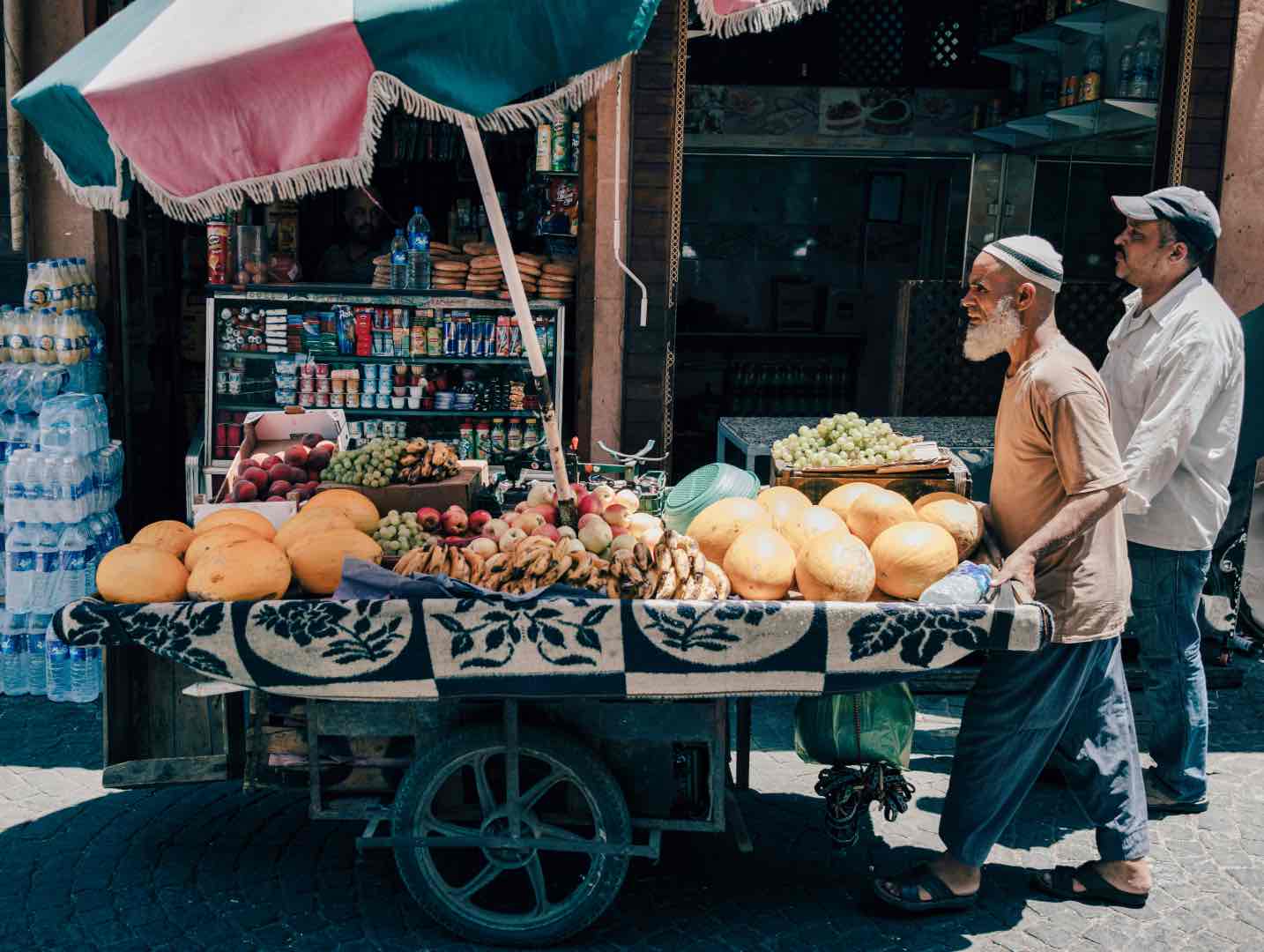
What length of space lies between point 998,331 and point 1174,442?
1.09 m

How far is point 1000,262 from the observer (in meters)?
3.82

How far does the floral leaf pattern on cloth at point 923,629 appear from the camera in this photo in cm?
360

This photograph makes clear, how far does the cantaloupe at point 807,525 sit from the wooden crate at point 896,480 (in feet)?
2.26

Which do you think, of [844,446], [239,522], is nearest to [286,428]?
[239,522]

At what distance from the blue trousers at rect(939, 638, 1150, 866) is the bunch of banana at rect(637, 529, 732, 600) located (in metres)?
0.91

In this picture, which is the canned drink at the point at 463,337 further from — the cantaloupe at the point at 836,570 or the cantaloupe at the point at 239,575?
the cantaloupe at the point at 836,570

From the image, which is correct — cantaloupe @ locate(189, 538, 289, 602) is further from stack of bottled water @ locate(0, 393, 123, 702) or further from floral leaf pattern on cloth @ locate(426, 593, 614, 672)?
stack of bottled water @ locate(0, 393, 123, 702)

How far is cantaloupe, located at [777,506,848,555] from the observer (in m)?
4.05

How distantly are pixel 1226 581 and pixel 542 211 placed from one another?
4.27 metres

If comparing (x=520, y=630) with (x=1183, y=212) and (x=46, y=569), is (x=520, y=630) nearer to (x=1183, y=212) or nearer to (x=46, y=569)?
(x=1183, y=212)

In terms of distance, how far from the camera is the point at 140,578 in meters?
3.69

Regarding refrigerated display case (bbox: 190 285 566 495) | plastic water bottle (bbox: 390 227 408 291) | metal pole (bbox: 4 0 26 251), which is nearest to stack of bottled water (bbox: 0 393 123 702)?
metal pole (bbox: 4 0 26 251)

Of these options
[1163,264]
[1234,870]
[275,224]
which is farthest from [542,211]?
[1234,870]

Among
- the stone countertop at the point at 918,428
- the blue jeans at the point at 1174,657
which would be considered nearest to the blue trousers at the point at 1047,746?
the blue jeans at the point at 1174,657
